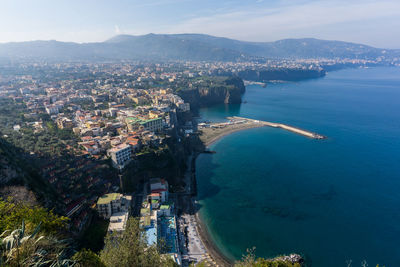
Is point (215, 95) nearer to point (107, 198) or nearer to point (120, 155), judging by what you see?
point (120, 155)

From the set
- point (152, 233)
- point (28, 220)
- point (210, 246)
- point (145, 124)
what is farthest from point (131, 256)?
point (145, 124)

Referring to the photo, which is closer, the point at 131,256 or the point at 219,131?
the point at 131,256

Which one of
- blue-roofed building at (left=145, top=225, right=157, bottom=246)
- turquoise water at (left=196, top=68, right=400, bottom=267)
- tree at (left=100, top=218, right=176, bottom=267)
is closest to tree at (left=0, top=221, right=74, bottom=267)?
tree at (left=100, top=218, right=176, bottom=267)

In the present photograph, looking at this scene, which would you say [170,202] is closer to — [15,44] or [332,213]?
[332,213]

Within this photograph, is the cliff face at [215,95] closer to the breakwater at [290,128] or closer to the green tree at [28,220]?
the breakwater at [290,128]

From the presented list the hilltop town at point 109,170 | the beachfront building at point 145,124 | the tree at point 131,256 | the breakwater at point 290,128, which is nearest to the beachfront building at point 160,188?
the hilltop town at point 109,170
